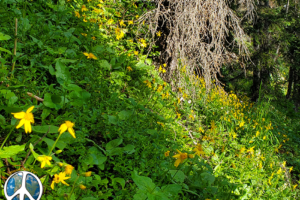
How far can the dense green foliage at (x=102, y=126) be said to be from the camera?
1.23 meters

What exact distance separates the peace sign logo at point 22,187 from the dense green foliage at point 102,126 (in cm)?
25

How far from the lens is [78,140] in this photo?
4.80ft

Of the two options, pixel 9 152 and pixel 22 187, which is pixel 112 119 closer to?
pixel 9 152

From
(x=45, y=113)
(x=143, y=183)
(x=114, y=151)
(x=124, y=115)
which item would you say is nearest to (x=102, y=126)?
(x=124, y=115)

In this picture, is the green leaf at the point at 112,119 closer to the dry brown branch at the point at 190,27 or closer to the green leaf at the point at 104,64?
the green leaf at the point at 104,64

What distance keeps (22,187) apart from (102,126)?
1.17m

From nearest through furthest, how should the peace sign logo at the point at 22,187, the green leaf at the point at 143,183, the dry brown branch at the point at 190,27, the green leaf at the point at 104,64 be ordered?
the peace sign logo at the point at 22,187
the green leaf at the point at 143,183
the green leaf at the point at 104,64
the dry brown branch at the point at 190,27

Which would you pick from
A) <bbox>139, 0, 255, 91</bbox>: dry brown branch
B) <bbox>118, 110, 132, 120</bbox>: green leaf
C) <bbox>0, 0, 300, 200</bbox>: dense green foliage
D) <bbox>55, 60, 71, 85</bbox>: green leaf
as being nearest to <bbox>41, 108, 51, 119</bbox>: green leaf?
<bbox>0, 0, 300, 200</bbox>: dense green foliage

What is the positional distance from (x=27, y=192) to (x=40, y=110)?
41.0 inches

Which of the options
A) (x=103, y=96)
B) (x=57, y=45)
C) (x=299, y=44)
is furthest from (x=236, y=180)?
(x=299, y=44)

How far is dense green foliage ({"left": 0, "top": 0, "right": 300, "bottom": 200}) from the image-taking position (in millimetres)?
1233

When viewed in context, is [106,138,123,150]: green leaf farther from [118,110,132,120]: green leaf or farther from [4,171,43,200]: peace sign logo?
[4,171,43,200]: peace sign logo

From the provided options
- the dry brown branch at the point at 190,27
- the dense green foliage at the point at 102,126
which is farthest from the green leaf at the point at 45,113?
the dry brown branch at the point at 190,27

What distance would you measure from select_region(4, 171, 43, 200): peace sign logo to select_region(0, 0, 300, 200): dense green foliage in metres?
0.25
